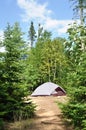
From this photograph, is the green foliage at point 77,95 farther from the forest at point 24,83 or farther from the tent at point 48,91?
the tent at point 48,91

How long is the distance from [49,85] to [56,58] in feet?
42.4

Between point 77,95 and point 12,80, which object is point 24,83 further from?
point 77,95

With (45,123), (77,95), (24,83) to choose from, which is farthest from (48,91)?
(77,95)

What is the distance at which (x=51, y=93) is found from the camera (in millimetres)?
33531

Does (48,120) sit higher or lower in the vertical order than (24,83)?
lower

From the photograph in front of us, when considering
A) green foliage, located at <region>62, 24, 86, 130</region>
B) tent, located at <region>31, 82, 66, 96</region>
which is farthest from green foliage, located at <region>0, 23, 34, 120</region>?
tent, located at <region>31, 82, 66, 96</region>

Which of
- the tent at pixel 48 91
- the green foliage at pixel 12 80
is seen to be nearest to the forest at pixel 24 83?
the green foliage at pixel 12 80

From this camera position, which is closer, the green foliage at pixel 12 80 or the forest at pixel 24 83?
the forest at pixel 24 83

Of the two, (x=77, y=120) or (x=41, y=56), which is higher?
(x=41, y=56)

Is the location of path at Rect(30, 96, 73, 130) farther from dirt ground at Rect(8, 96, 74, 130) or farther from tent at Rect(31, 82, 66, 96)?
tent at Rect(31, 82, 66, 96)

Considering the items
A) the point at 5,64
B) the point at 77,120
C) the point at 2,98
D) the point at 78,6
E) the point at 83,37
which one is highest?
the point at 78,6

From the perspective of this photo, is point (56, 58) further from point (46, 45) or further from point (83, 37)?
point (83, 37)

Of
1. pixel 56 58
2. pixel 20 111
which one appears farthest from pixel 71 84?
pixel 56 58

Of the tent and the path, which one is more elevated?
the tent
